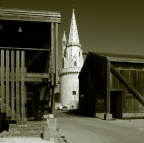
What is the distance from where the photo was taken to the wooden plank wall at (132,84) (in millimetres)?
21828

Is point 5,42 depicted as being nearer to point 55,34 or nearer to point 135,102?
point 55,34

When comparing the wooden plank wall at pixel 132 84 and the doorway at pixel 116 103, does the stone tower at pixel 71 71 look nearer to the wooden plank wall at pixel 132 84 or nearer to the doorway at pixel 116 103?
the doorway at pixel 116 103

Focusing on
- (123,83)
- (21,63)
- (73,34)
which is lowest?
(123,83)

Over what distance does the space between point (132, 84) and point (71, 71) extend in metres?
38.7

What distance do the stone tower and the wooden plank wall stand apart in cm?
3407

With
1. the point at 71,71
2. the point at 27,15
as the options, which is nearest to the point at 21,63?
the point at 27,15

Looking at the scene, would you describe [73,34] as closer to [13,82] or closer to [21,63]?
[21,63]

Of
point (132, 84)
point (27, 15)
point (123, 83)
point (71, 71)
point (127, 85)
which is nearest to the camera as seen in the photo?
point (27, 15)

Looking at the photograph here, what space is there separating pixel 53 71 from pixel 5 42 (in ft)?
18.9

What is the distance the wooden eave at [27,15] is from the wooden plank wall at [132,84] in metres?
11.6

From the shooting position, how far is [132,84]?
2225cm

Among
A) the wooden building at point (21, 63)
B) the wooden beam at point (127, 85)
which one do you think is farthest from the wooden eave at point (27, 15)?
the wooden beam at point (127, 85)

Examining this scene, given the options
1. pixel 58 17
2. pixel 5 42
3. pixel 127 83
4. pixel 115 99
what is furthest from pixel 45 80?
pixel 115 99

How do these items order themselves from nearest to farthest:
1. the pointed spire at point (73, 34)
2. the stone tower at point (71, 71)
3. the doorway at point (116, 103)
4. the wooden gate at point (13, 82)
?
the wooden gate at point (13, 82)
the doorway at point (116, 103)
the stone tower at point (71, 71)
the pointed spire at point (73, 34)
